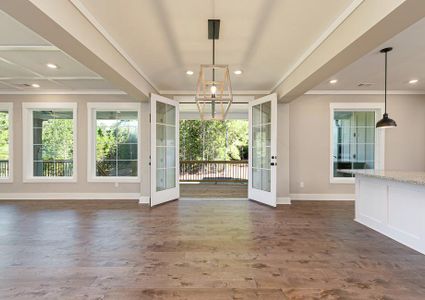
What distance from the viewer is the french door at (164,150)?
4750 millimetres

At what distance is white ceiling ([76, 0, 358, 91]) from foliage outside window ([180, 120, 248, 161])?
18.7 feet

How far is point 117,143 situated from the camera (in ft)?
18.6

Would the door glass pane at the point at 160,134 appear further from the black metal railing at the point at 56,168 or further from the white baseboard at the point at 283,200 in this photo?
the white baseboard at the point at 283,200

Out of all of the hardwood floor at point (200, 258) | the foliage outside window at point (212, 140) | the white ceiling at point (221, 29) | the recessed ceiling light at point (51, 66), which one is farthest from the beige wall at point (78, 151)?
the foliage outside window at point (212, 140)

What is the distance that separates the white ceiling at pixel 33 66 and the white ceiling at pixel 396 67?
4398 millimetres

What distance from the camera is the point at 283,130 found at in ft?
17.2

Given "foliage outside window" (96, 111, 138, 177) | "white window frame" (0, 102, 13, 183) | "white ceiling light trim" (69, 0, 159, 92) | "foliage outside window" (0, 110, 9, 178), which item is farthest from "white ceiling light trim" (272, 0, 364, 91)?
"foliage outside window" (0, 110, 9, 178)

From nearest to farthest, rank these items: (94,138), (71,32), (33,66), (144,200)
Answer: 1. (71,32)
2. (33,66)
3. (144,200)
4. (94,138)

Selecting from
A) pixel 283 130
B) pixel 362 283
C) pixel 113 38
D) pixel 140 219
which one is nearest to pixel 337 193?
pixel 283 130

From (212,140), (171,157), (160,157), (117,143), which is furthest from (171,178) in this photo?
(212,140)

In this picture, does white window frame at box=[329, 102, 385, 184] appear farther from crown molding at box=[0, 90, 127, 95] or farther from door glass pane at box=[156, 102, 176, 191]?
crown molding at box=[0, 90, 127, 95]

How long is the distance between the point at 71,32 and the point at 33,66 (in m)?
2.39

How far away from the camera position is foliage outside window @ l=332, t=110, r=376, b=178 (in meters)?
5.52

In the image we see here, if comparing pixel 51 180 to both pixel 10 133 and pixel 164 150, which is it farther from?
pixel 164 150
